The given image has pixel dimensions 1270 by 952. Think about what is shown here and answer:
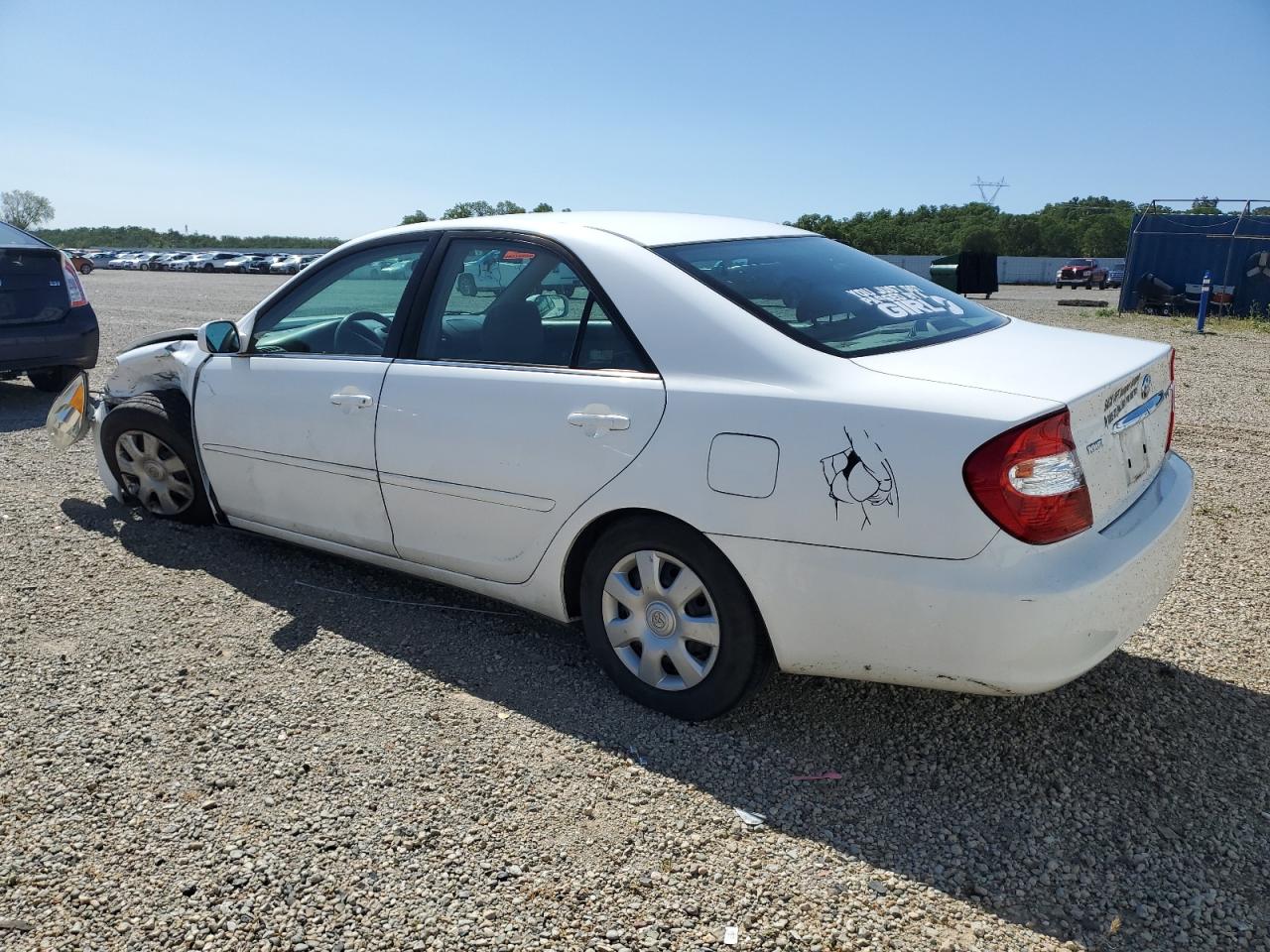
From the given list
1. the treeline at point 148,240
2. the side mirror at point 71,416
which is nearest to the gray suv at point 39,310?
the side mirror at point 71,416

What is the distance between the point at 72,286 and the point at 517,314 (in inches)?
247

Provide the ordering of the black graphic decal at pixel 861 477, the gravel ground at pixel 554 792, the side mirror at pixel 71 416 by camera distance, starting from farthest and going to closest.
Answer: the side mirror at pixel 71 416
the black graphic decal at pixel 861 477
the gravel ground at pixel 554 792

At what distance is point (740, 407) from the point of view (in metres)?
2.75

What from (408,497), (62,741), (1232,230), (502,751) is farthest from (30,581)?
(1232,230)

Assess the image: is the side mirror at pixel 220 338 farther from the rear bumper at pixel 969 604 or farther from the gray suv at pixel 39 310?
the gray suv at pixel 39 310

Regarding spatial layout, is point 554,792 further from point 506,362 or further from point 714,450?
point 506,362

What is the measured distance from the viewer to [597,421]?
3.02m

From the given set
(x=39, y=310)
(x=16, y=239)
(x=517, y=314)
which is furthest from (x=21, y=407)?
(x=517, y=314)

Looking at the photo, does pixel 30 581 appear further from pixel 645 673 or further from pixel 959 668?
pixel 959 668

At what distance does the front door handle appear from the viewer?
297 cm

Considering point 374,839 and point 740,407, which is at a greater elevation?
point 740,407

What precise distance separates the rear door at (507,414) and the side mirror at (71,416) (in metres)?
2.59

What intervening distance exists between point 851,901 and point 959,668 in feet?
2.16

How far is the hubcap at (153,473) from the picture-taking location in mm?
4719
